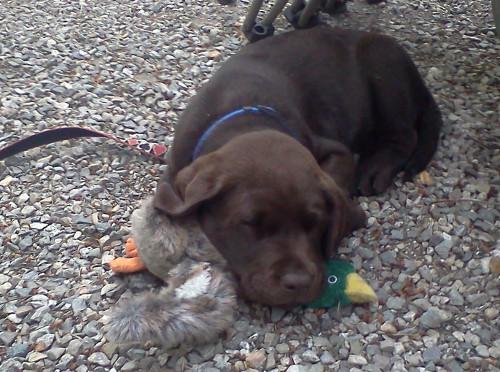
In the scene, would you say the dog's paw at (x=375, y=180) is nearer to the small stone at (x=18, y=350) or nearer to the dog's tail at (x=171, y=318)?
the dog's tail at (x=171, y=318)

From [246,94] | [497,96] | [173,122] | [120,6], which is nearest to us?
[246,94]

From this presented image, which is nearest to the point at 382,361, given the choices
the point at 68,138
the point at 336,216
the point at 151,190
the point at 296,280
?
the point at 296,280

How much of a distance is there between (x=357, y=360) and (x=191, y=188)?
768 millimetres

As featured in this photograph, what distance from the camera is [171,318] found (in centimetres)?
251

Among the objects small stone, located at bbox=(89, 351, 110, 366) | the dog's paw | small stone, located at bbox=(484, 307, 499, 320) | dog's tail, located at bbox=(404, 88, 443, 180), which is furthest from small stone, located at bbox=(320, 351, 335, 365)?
dog's tail, located at bbox=(404, 88, 443, 180)

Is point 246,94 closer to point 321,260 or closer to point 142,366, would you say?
point 321,260

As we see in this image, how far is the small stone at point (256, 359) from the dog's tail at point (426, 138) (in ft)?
4.21

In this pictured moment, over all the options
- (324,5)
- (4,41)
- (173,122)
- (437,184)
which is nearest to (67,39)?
(4,41)

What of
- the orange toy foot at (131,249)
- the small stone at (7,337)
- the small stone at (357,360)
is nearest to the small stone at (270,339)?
the small stone at (357,360)

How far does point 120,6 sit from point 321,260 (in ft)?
9.92

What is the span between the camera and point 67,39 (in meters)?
4.75

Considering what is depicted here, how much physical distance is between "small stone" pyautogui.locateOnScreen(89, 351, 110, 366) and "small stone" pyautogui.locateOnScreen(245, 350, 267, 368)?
45cm

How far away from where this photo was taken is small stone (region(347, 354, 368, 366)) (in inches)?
102

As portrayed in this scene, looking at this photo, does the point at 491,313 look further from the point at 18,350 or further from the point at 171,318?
the point at 18,350
